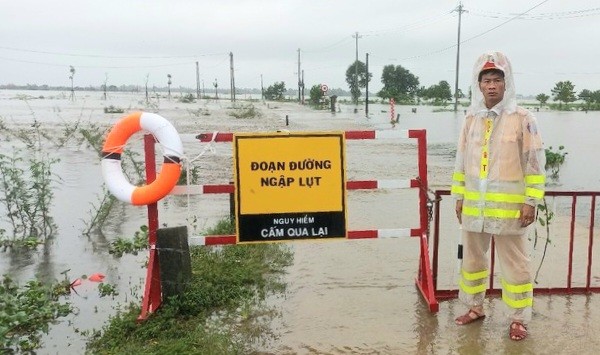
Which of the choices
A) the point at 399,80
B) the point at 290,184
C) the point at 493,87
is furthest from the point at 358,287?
the point at 399,80

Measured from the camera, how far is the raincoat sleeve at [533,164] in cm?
368

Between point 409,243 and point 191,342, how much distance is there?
11.7 feet

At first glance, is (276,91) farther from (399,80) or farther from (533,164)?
(533,164)

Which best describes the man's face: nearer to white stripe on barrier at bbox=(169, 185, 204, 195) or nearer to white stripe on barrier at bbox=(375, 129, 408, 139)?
white stripe on barrier at bbox=(375, 129, 408, 139)

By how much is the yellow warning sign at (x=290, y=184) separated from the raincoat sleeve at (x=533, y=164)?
1.42 metres

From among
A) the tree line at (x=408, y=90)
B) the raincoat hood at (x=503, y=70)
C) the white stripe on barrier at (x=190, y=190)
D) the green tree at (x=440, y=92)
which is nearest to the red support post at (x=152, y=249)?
the white stripe on barrier at (x=190, y=190)

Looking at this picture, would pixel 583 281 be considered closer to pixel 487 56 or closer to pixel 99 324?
pixel 487 56

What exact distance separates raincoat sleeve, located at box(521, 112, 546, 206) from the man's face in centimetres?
29

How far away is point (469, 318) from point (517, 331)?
1.28 feet

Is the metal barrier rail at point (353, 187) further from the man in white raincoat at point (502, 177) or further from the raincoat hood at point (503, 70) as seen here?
the raincoat hood at point (503, 70)

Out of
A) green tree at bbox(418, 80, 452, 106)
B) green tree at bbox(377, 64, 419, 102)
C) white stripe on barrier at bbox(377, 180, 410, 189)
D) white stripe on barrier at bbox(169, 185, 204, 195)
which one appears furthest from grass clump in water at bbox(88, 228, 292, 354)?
green tree at bbox(377, 64, 419, 102)

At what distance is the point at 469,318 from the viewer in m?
4.21

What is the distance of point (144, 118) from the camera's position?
174 inches

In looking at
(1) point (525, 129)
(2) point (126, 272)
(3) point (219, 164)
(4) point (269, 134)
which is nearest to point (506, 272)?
(1) point (525, 129)
